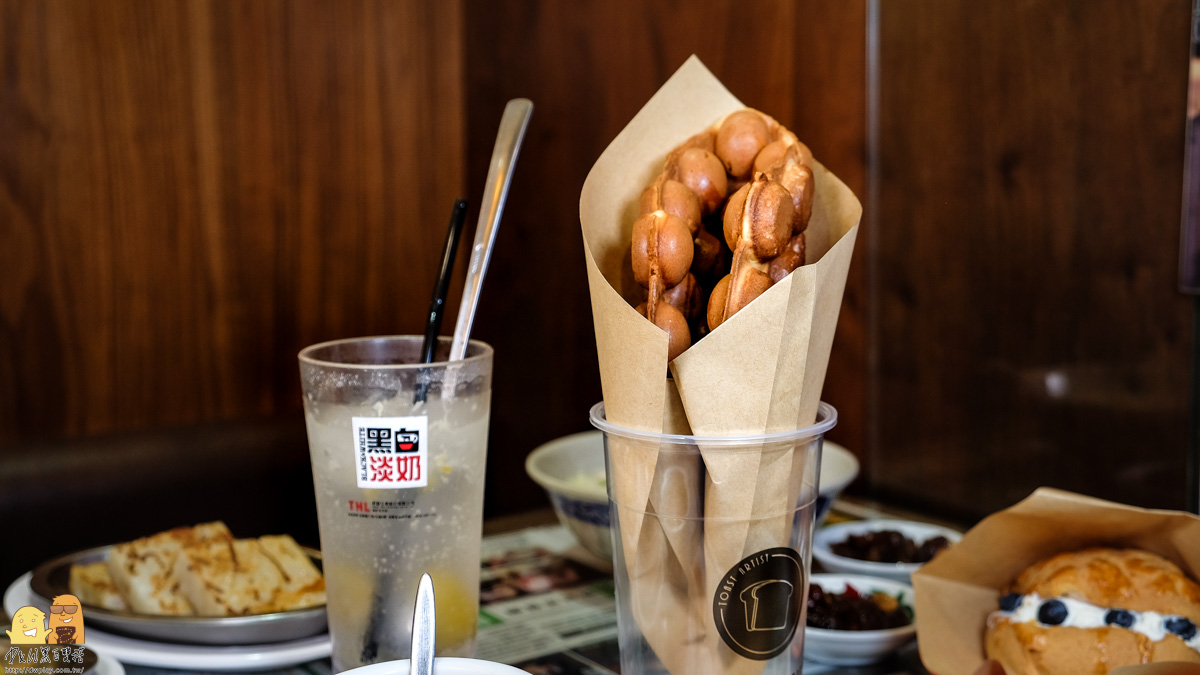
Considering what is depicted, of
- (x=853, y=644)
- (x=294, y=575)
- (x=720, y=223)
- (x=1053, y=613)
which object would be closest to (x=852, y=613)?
(x=853, y=644)

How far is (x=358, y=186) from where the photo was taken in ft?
8.55

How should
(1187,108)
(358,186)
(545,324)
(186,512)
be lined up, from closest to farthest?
(1187,108) → (186,512) → (358,186) → (545,324)

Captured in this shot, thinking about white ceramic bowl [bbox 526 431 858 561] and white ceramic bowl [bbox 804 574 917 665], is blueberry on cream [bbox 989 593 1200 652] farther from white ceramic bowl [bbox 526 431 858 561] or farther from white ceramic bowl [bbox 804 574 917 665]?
white ceramic bowl [bbox 526 431 858 561]

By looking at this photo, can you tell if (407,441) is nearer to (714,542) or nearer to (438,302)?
(438,302)

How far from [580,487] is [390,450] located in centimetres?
37

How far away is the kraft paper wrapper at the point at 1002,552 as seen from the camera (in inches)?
30.2

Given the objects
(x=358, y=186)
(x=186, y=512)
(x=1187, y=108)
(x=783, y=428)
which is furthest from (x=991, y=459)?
(x=358, y=186)

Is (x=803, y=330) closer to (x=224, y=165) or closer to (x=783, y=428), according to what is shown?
(x=783, y=428)

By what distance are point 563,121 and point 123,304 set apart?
1231mm

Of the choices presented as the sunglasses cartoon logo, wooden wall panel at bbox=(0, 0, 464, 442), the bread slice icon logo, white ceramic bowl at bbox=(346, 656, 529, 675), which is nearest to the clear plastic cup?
the bread slice icon logo

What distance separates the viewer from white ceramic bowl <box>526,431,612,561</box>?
3.38 feet

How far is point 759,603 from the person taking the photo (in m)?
0.65

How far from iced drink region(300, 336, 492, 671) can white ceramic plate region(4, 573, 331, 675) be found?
0.08 meters

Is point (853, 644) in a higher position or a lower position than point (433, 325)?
lower
